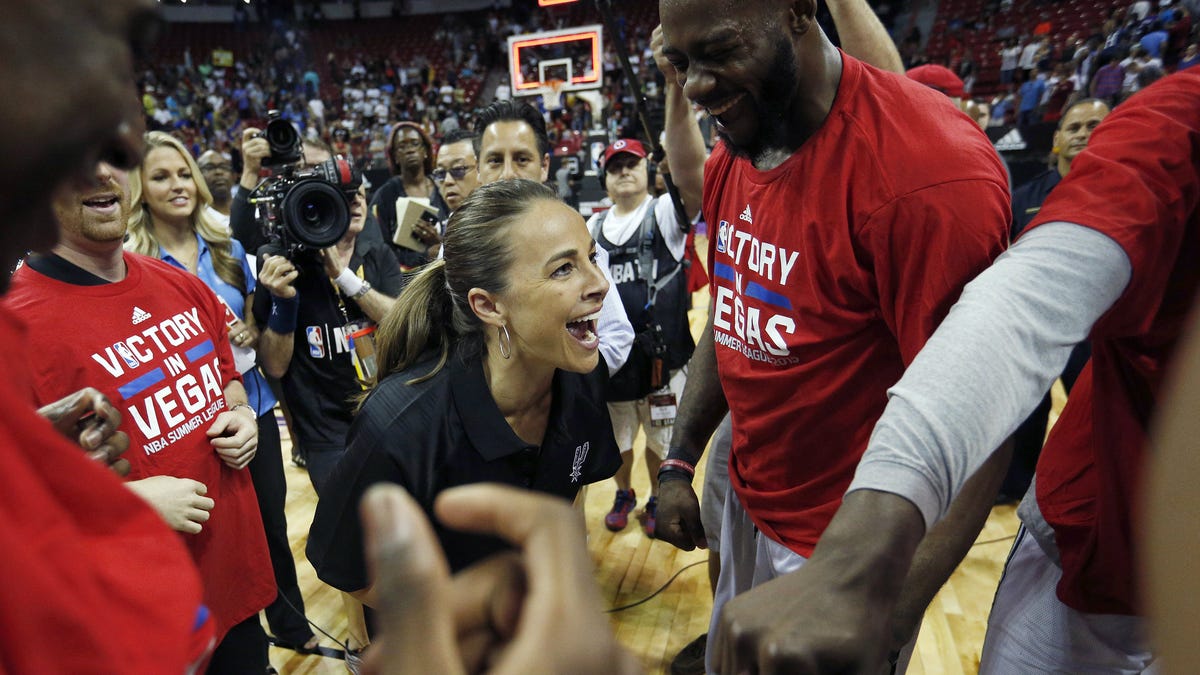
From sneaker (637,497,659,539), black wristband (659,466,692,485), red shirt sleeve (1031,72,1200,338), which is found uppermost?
red shirt sleeve (1031,72,1200,338)

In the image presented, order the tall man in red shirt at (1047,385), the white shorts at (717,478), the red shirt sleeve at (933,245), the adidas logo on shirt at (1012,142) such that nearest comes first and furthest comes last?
→ the tall man in red shirt at (1047,385) < the red shirt sleeve at (933,245) < the white shorts at (717,478) < the adidas logo on shirt at (1012,142)

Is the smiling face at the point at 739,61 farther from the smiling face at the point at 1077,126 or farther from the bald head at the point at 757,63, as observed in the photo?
the smiling face at the point at 1077,126

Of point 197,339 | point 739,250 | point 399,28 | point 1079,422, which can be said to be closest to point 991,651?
point 1079,422

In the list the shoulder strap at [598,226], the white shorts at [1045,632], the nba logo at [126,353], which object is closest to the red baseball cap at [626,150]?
the shoulder strap at [598,226]

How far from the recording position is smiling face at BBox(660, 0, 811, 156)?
1.25 meters

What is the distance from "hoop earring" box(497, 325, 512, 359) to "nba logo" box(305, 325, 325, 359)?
4.25 ft

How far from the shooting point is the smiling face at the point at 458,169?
11.6 feet

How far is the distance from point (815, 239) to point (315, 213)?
1.98 m

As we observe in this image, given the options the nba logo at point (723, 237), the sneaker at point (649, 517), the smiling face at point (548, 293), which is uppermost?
the nba logo at point (723, 237)

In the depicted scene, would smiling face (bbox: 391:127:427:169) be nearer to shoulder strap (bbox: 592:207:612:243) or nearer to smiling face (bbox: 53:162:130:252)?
shoulder strap (bbox: 592:207:612:243)

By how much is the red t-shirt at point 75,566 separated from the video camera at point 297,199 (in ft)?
6.36

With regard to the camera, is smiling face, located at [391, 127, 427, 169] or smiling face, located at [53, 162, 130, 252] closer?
smiling face, located at [53, 162, 130, 252]

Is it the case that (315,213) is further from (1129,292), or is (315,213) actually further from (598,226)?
(1129,292)

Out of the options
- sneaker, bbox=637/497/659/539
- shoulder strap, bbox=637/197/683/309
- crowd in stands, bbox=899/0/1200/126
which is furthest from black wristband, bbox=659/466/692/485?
crowd in stands, bbox=899/0/1200/126
